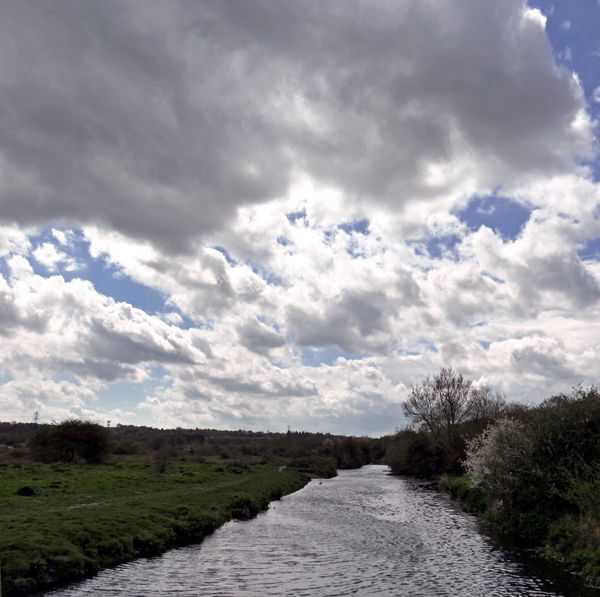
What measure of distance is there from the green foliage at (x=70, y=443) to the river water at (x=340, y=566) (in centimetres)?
5641

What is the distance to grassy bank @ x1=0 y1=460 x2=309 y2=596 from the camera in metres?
20.8

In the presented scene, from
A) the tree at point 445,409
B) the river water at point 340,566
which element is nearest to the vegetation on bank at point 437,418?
the tree at point 445,409

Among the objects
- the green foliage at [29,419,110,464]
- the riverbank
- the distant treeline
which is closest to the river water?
the riverbank

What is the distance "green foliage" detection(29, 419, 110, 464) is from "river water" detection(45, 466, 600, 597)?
56410 millimetres

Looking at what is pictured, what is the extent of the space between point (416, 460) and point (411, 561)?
67.3 metres

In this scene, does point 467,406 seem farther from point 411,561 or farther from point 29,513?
point 29,513

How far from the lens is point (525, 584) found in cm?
→ 2070

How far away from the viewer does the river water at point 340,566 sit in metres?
19.9

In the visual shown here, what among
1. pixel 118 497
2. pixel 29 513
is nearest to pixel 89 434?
pixel 118 497

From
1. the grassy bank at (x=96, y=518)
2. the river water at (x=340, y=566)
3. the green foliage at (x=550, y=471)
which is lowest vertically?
the river water at (x=340, y=566)

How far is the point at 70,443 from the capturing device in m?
84.1

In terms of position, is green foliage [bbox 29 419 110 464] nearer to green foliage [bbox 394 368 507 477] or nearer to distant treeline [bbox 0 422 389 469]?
distant treeline [bbox 0 422 389 469]

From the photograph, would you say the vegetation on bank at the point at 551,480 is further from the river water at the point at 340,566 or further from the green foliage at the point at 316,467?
the green foliage at the point at 316,467

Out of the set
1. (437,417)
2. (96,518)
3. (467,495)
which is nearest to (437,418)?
(437,417)
